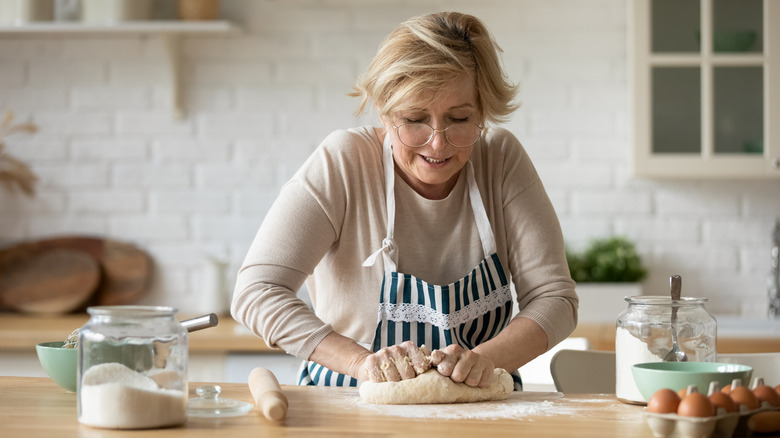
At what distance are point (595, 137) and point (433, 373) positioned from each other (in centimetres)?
219

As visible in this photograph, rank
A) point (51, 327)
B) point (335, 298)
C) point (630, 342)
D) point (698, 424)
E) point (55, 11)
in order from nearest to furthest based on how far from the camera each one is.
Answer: point (698, 424), point (630, 342), point (335, 298), point (51, 327), point (55, 11)

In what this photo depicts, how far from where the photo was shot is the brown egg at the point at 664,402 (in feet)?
3.72

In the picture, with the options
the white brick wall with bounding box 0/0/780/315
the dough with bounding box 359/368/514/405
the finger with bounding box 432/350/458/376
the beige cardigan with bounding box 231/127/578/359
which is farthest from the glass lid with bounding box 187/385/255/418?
the white brick wall with bounding box 0/0/780/315

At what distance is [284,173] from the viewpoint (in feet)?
11.5

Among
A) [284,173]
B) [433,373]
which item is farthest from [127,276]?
[433,373]

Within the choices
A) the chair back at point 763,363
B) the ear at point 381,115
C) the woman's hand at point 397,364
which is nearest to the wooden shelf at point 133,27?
the ear at point 381,115

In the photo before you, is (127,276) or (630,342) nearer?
(630,342)

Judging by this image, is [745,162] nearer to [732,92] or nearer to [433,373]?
[732,92]

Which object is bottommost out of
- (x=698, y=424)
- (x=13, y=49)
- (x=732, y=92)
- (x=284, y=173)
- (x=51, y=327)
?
(x=51, y=327)

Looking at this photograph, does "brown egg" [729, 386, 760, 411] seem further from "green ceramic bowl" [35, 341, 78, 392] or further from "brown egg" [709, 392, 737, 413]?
"green ceramic bowl" [35, 341, 78, 392]

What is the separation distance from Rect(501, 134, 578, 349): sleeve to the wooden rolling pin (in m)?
0.59

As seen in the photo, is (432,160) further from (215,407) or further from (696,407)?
(696,407)

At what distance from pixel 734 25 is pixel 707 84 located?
0.78 ft

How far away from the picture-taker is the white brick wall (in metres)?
3.43
